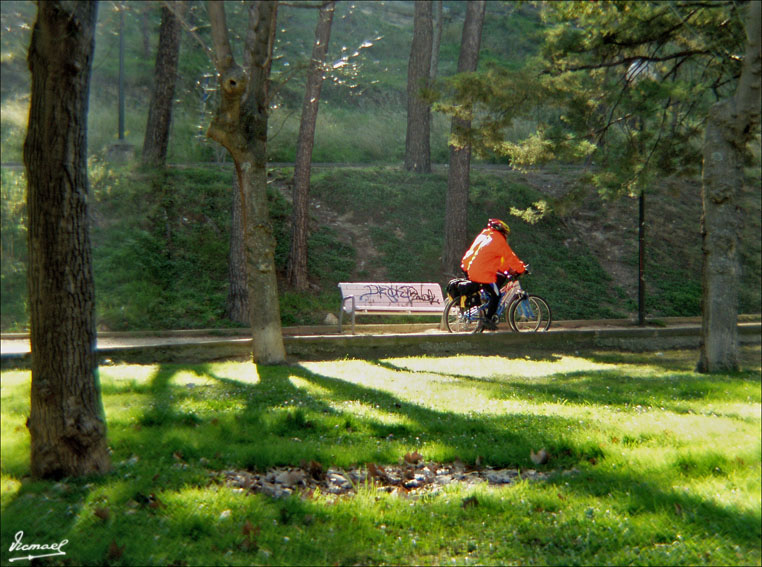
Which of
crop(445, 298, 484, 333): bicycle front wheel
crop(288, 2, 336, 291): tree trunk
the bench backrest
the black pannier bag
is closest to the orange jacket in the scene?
the black pannier bag

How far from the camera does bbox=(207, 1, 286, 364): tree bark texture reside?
357 inches

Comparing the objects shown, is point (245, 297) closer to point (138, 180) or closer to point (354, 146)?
point (138, 180)

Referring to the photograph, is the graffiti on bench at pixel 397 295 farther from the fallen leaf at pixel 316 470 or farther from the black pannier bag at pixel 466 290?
the fallen leaf at pixel 316 470

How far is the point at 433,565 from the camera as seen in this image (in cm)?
360

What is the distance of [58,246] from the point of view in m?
4.49

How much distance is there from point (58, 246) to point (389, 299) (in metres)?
9.85

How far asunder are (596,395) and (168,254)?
38.9 feet

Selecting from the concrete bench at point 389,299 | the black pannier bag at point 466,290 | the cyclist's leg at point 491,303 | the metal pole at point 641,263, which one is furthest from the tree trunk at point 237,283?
the metal pole at point 641,263

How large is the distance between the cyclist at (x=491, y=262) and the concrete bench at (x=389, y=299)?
162 centimetres

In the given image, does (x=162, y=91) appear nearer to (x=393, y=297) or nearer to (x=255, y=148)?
(x=393, y=297)

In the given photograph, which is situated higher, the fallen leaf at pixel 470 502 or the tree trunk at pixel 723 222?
the tree trunk at pixel 723 222

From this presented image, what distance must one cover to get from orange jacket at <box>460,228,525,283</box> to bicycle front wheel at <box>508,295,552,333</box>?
3.00 ft

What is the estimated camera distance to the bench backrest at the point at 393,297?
13.8 meters

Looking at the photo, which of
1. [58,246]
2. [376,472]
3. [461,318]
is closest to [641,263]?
[461,318]
